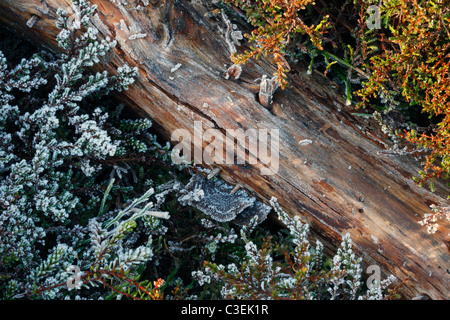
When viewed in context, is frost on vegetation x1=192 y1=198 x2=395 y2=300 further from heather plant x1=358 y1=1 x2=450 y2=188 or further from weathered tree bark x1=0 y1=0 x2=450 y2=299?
heather plant x1=358 y1=1 x2=450 y2=188

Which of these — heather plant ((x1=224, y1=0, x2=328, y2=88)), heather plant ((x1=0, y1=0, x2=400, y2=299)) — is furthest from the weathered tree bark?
heather plant ((x1=224, y1=0, x2=328, y2=88))

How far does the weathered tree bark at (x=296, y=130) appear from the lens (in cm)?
340

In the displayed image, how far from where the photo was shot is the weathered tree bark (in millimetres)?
3396

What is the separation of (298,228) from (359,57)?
5.26 feet

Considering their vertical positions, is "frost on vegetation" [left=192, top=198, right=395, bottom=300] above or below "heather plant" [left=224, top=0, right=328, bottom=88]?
below

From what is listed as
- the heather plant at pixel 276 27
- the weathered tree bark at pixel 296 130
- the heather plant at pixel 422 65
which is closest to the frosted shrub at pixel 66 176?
the weathered tree bark at pixel 296 130

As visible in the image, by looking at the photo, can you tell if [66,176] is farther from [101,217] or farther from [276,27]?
[276,27]

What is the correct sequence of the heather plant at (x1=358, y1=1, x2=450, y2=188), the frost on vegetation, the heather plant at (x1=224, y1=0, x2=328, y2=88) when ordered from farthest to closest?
the heather plant at (x1=224, y1=0, x2=328, y2=88) < the frost on vegetation < the heather plant at (x1=358, y1=1, x2=450, y2=188)

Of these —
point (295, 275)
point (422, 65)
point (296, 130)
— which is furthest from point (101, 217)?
point (422, 65)

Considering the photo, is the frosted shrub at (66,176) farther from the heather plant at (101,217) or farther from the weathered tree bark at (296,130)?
the weathered tree bark at (296,130)

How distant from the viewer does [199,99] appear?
360cm

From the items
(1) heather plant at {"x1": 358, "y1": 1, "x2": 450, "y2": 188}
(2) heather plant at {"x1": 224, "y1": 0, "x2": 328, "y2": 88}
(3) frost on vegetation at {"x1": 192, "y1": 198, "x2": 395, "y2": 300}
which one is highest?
(2) heather plant at {"x1": 224, "y1": 0, "x2": 328, "y2": 88}

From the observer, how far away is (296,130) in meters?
3.58

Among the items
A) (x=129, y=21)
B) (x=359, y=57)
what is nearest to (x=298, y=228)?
(x=359, y=57)
